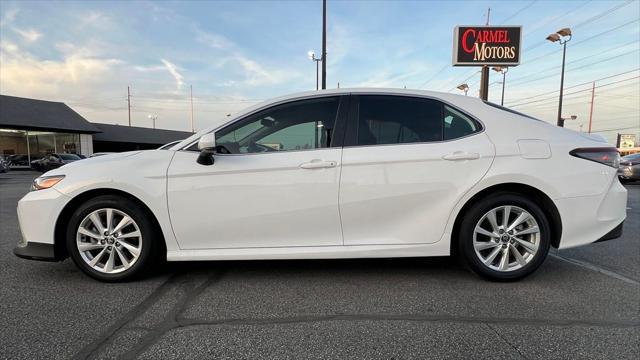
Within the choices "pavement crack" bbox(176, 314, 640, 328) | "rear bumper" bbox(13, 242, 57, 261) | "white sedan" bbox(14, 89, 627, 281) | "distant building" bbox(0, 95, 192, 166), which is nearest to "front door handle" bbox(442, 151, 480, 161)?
"white sedan" bbox(14, 89, 627, 281)

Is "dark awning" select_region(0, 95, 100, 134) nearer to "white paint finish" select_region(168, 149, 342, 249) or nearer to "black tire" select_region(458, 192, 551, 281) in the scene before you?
"white paint finish" select_region(168, 149, 342, 249)

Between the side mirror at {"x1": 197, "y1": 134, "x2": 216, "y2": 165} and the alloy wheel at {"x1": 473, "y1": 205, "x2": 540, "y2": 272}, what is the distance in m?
2.33

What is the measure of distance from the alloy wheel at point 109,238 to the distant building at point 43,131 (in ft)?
102

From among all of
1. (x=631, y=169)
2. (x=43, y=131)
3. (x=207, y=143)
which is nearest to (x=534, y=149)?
(x=207, y=143)

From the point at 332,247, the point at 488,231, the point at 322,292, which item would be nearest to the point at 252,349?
the point at 322,292

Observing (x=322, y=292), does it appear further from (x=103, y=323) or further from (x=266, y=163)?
(x=103, y=323)

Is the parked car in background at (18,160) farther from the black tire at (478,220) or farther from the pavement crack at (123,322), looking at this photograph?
the black tire at (478,220)

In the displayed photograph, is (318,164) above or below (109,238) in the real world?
above

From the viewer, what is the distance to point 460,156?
326 cm

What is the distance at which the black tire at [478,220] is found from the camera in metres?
3.30

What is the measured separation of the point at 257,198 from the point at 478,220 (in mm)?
1903

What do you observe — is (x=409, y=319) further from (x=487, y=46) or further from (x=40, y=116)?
(x=40, y=116)

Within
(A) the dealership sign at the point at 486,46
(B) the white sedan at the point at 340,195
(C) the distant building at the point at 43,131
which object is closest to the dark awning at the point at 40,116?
(C) the distant building at the point at 43,131

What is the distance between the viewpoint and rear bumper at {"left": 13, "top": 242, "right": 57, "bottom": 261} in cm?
327
